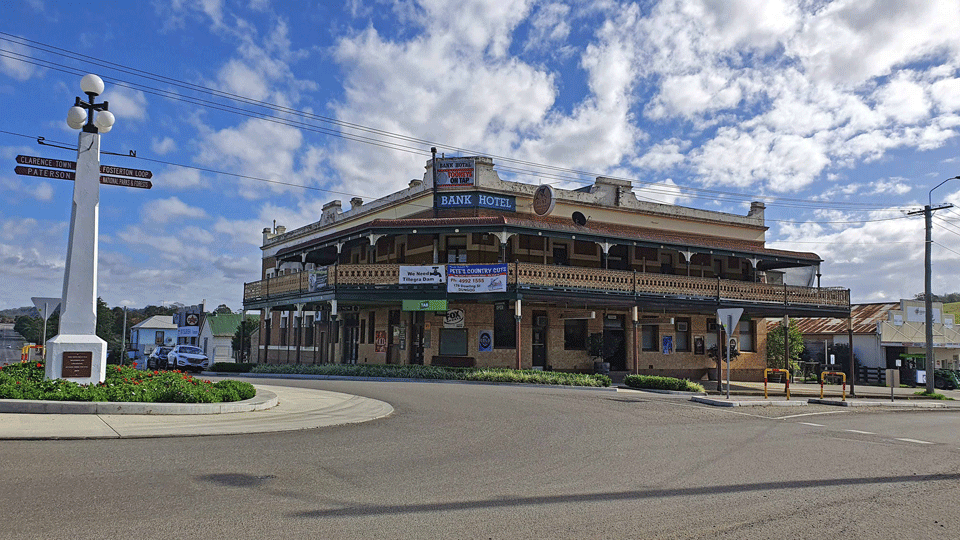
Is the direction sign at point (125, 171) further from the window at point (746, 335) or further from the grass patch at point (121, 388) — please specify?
the window at point (746, 335)

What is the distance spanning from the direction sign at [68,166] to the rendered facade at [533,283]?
1308 cm

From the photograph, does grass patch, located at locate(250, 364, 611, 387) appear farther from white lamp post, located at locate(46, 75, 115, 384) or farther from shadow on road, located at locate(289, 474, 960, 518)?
shadow on road, located at locate(289, 474, 960, 518)

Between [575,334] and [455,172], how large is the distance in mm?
9202

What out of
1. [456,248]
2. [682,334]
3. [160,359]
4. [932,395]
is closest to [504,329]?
[456,248]

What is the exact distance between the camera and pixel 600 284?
27578 mm

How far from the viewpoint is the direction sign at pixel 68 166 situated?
43.1 feet

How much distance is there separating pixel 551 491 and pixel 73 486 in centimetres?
485

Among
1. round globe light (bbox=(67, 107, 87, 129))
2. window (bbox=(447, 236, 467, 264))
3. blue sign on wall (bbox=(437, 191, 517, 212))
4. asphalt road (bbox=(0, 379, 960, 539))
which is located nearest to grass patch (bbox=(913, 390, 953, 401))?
asphalt road (bbox=(0, 379, 960, 539))

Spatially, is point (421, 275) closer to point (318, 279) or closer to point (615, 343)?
point (318, 279)

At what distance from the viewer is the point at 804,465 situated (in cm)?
943

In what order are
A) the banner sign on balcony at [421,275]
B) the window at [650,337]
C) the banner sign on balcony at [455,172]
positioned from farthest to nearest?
1. the window at [650,337]
2. the banner sign on balcony at [455,172]
3. the banner sign on balcony at [421,275]

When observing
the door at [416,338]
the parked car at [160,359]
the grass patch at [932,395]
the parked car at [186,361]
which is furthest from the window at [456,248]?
the grass patch at [932,395]

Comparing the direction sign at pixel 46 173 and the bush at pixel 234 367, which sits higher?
the direction sign at pixel 46 173

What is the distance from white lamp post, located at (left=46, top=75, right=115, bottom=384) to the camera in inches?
517
